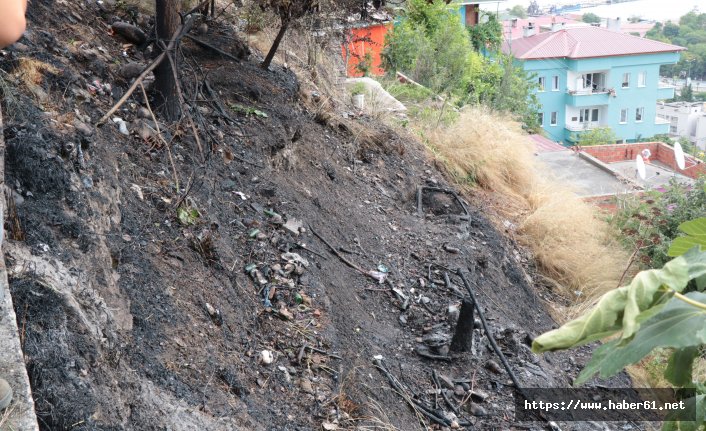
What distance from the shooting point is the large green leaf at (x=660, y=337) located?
977 millimetres

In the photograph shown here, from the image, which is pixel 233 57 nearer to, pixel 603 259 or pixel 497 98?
pixel 603 259

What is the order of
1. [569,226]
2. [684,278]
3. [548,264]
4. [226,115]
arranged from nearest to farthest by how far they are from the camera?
[684,278], [226,115], [548,264], [569,226]

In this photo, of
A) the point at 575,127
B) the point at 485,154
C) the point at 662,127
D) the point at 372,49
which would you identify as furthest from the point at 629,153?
the point at 662,127

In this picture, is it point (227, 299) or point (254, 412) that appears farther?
point (227, 299)

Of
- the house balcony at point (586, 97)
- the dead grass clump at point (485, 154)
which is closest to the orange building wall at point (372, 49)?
the dead grass clump at point (485, 154)

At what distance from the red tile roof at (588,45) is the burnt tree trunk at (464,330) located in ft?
116

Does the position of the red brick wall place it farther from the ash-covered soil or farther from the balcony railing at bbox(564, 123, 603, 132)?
the balcony railing at bbox(564, 123, 603, 132)

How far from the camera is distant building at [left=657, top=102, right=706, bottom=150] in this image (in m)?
40.2

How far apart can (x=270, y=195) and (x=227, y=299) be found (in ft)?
5.33

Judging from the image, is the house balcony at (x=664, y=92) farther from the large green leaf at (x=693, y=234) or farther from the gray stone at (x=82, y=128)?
the large green leaf at (x=693, y=234)

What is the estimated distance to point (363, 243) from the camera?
638 centimetres

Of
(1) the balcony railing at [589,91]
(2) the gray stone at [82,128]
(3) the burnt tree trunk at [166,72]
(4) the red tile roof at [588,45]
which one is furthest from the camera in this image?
(1) the balcony railing at [589,91]

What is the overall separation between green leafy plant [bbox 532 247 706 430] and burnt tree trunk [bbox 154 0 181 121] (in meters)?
4.66

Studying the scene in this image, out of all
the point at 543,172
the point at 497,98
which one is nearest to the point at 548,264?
the point at 543,172
